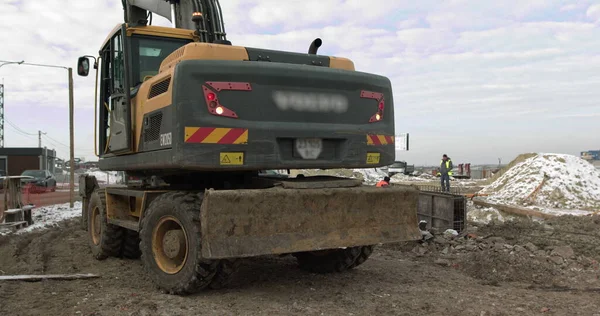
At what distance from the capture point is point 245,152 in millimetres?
4887

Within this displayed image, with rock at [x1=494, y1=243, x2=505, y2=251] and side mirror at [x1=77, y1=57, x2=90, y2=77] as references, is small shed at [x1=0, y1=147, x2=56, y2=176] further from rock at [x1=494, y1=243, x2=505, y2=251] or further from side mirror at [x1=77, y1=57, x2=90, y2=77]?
rock at [x1=494, y1=243, x2=505, y2=251]

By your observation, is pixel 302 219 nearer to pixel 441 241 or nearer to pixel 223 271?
pixel 223 271

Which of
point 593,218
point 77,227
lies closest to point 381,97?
point 593,218

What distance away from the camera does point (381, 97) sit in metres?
5.71

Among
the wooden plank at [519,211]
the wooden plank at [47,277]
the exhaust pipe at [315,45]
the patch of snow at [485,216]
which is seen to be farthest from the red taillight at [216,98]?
the wooden plank at [519,211]

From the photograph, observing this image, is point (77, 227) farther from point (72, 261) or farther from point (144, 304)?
point (144, 304)

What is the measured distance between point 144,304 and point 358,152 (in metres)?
2.62

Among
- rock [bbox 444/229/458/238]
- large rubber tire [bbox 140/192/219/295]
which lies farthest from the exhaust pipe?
rock [bbox 444/229/458/238]

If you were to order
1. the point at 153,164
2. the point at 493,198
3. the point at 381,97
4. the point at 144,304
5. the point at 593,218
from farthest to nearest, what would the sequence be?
the point at 493,198
the point at 593,218
the point at 381,97
the point at 153,164
the point at 144,304

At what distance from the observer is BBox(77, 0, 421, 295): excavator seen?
15.5 feet

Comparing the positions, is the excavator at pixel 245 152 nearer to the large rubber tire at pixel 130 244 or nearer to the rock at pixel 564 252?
the large rubber tire at pixel 130 244

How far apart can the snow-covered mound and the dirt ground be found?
22.5 feet

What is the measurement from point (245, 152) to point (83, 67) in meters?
3.54

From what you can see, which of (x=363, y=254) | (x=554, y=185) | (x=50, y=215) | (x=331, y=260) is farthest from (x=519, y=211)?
(x=50, y=215)
